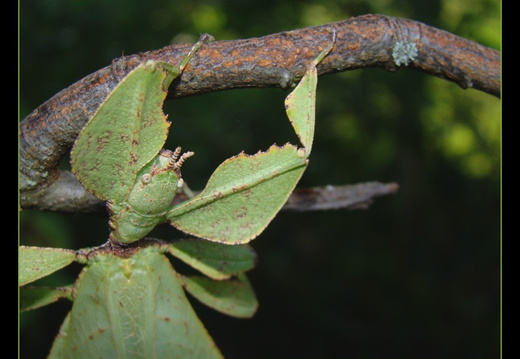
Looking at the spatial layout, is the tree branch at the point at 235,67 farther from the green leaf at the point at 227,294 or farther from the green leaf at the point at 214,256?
the green leaf at the point at 227,294

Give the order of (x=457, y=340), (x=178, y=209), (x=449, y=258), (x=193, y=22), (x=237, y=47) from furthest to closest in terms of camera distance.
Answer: (x=449, y=258), (x=457, y=340), (x=193, y=22), (x=178, y=209), (x=237, y=47)

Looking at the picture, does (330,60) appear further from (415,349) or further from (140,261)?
(415,349)

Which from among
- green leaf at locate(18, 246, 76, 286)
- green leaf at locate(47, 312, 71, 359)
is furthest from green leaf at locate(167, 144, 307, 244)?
green leaf at locate(47, 312, 71, 359)

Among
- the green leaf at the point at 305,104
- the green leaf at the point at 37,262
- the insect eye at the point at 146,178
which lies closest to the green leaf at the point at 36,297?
the green leaf at the point at 37,262

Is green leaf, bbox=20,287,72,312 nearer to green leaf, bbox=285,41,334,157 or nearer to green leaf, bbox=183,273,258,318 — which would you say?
green leaf, bbox=183,273,258,318

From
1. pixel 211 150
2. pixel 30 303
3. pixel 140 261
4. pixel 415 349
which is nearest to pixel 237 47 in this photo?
pixel 140 261

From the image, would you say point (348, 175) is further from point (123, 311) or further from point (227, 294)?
point (123, 311)
